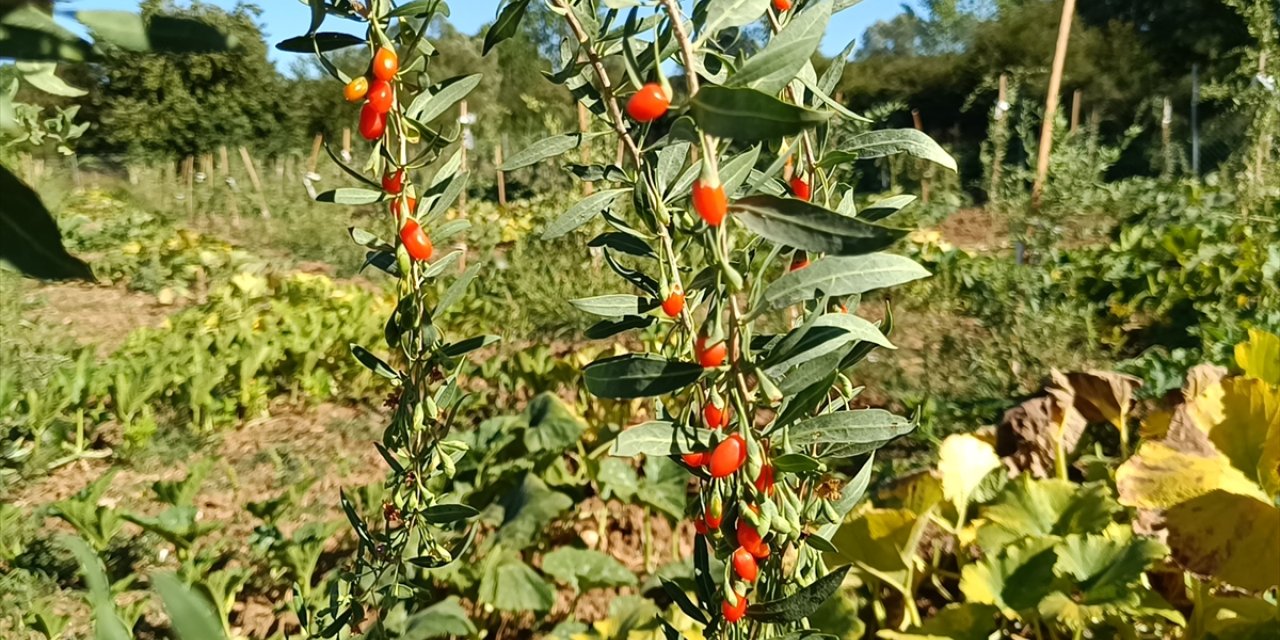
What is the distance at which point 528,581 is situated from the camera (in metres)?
1.98

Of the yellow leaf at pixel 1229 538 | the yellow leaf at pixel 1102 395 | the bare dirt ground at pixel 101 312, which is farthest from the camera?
the bare dirt ground at pixel 101 312

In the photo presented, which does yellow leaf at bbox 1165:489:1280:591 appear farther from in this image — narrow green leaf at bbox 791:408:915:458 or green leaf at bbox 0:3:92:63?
green leaf at bbox 0:3:92:63

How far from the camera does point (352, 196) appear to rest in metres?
0.86

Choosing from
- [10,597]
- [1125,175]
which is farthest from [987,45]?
[10,597]

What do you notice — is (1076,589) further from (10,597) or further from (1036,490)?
(10,597)

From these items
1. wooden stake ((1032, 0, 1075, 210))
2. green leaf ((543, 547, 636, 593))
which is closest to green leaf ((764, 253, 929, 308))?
green leaf ((543, 547, 636, 593))

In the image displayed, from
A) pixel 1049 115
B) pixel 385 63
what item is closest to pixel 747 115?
pixel 385 63

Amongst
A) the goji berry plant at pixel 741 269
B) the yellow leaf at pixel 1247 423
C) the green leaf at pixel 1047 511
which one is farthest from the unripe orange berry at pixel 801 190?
the yellow leaf at pixel 1247 423

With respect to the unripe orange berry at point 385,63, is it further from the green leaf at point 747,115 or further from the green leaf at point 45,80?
the green leaf at point 747,115

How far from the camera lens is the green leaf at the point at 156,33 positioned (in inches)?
13.3

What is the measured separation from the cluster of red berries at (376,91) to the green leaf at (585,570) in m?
1.50

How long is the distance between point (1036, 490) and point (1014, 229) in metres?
3.16

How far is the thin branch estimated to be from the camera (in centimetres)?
66

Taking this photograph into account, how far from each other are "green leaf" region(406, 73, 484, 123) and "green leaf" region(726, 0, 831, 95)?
0.44m
